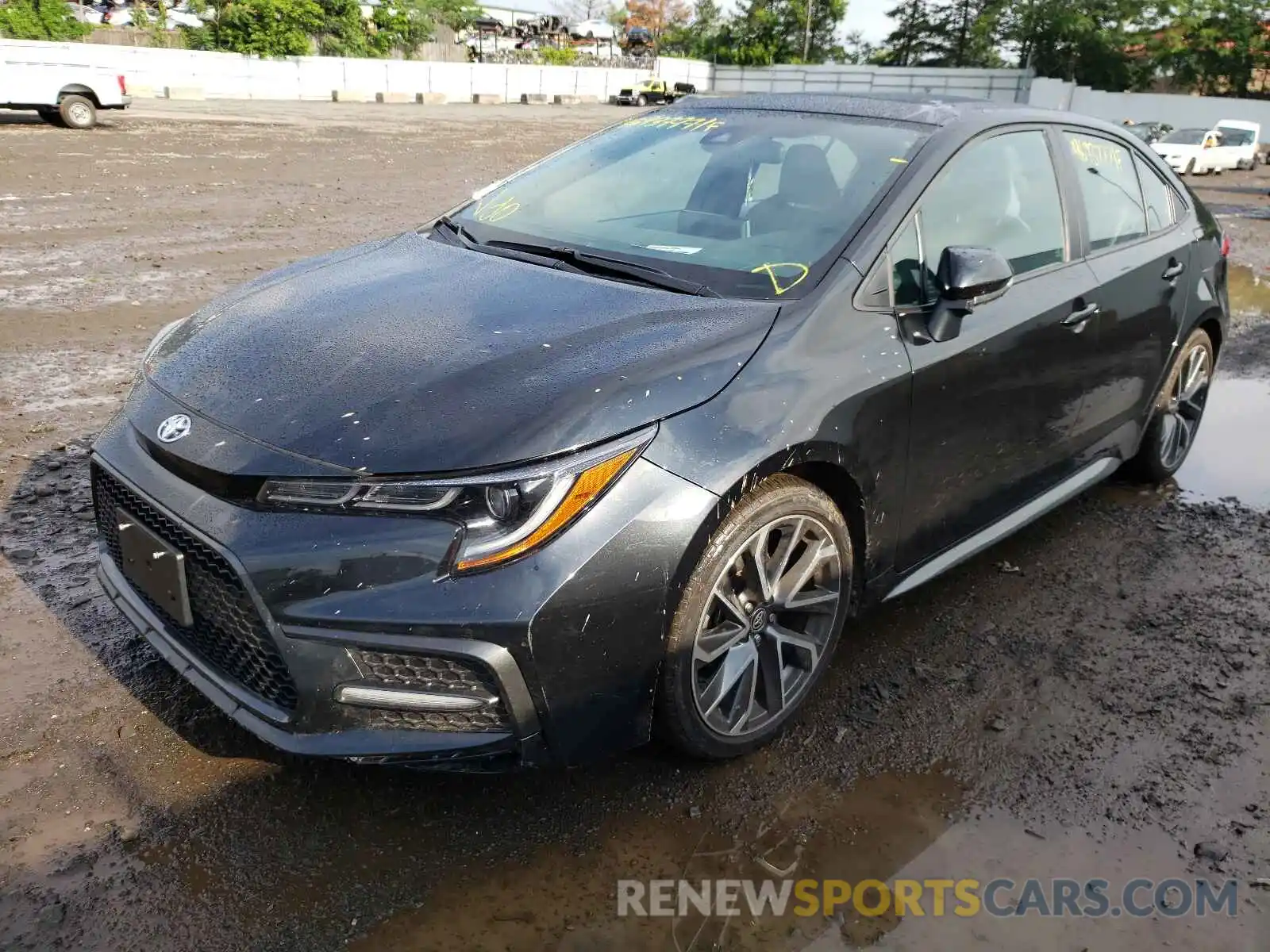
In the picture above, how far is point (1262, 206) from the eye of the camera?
19.6 metres

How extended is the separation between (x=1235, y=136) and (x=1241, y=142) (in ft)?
1.07

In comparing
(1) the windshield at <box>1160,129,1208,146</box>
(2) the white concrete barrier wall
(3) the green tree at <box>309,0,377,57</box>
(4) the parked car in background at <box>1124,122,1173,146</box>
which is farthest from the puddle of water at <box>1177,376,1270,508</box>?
(3) the green tree at <box>309,0,377,57</box>

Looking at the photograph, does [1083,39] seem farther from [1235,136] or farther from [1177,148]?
[1177,148]

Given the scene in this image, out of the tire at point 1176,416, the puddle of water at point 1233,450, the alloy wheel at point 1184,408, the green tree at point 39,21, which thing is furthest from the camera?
the green tree at point 39,21

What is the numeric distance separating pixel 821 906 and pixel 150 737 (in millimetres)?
1810

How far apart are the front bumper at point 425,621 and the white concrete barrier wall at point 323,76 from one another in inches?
1073

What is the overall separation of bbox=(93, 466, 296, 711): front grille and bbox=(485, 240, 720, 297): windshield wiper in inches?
54.7

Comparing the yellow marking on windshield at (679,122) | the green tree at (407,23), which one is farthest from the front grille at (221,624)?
the green tree at (407,23)

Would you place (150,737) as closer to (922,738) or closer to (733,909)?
(733,909)

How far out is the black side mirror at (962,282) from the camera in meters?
2.89

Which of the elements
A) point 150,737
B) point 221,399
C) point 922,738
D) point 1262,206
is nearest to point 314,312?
point 221,399

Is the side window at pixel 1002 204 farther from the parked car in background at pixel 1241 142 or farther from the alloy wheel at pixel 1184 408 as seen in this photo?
the parked car in background at pixel 1241 142

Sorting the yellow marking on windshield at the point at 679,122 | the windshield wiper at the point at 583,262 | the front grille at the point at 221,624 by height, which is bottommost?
the front grille at the point at 221,624

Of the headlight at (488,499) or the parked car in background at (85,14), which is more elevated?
the parked car in background at (85,14)
